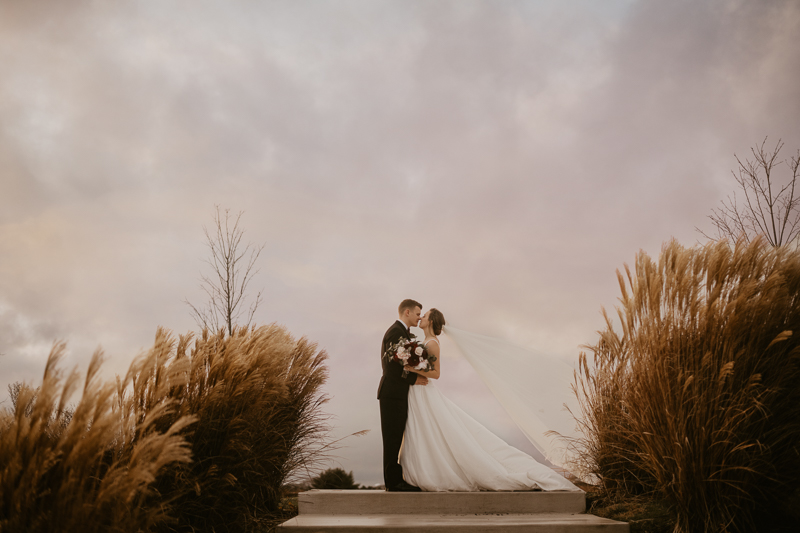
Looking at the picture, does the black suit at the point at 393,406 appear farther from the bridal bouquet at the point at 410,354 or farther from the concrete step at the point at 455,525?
the concrete step at the point at 455,525

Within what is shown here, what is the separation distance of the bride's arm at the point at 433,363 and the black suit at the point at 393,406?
109 mm

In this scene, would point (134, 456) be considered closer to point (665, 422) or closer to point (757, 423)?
point (665, 422)

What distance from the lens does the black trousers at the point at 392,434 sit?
17.8ft

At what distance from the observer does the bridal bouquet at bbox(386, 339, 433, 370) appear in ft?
18.0

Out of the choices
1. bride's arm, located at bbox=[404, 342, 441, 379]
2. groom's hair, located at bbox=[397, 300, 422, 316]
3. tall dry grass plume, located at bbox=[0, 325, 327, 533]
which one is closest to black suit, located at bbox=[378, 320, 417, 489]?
bride's arm, located at bbox=[404, 342, 441, 379]

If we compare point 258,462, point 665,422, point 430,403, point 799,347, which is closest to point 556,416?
point 430,403

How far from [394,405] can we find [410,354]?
0.62 meters

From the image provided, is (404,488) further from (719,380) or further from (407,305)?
(719,380)

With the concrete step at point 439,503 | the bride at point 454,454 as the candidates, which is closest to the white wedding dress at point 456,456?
the bride at point 454,454

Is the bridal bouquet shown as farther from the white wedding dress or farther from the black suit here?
the white wedding dress

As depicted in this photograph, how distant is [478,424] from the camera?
5.76m

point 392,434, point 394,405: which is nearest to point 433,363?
point 394,405

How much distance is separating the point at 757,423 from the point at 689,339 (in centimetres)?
75

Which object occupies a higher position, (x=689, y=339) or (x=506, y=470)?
(x=689, y=339)
